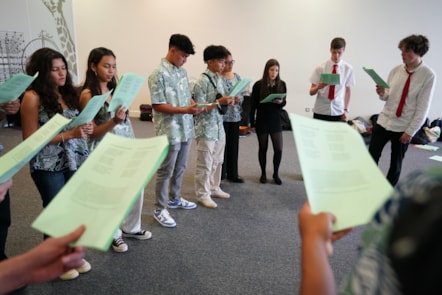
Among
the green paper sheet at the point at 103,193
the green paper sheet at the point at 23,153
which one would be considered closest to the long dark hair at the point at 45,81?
the green paper sheet at the point at 23,153

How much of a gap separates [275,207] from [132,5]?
214 inches

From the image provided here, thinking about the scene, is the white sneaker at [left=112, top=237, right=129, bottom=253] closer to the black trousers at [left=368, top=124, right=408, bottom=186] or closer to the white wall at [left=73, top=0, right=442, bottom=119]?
the black trousers at [left=368, top=124, right=408, bottom=186]

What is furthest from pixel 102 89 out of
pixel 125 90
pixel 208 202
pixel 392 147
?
pixel 392 147

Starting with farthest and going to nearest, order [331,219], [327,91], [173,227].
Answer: [327,91] < [173,227] < [331,219]

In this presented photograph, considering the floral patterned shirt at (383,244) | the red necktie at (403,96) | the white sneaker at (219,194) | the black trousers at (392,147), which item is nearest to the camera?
the floral patterned shirt at (383,244)

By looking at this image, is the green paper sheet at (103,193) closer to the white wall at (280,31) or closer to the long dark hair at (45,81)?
the long dark hair at (45,81)

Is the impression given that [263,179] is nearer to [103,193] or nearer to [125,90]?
[125,90]

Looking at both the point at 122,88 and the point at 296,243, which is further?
the point at 296,243

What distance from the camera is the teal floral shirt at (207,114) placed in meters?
2.78

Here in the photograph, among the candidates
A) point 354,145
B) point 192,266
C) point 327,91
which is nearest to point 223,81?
point 327,91

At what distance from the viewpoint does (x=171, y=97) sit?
7.75 ft

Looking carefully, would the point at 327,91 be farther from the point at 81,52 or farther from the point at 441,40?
the point at 81,52

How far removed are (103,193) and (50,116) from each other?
126 cm

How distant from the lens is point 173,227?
8.29 feet
